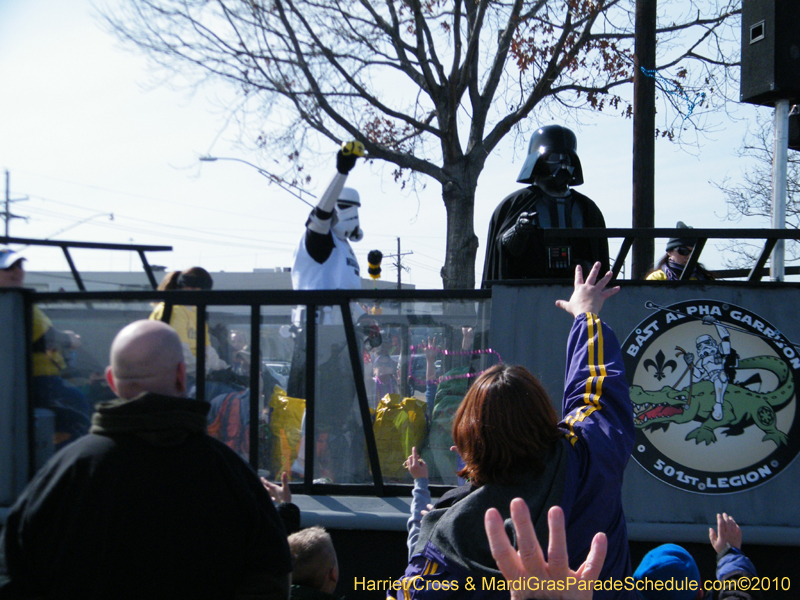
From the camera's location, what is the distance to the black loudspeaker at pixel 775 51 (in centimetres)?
427

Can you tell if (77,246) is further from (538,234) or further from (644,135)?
(644,135)

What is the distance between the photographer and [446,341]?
366cm

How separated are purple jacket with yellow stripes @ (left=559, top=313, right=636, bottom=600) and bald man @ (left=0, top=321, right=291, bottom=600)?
0.78 meters

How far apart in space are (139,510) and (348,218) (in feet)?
12.6

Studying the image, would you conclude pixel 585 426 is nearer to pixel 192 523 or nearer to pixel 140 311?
pixel 192 523

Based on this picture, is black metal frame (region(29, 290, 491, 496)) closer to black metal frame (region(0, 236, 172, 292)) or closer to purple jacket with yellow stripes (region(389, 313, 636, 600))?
black metal frame (region(0, 236, 172, 292))

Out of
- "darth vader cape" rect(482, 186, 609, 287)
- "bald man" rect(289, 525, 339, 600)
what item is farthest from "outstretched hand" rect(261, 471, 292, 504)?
"darth vader cape" rect(482, 186, 609, 287)

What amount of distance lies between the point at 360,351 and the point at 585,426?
6.24 ft

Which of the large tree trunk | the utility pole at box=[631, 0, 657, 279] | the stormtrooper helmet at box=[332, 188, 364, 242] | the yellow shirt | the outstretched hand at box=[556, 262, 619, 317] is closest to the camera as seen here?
the outstretched hand at box=[556, 262, 619, 317]

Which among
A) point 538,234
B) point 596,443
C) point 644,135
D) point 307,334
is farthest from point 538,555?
point 644,135

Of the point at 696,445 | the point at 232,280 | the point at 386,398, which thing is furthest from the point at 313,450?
the point at 232,280

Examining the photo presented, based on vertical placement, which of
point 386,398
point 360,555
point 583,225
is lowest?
point 360,555

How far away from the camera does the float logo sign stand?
11.1 ft

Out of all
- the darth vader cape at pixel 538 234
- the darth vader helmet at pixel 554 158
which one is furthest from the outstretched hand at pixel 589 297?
the darth vader helmet at pixel 554 158
